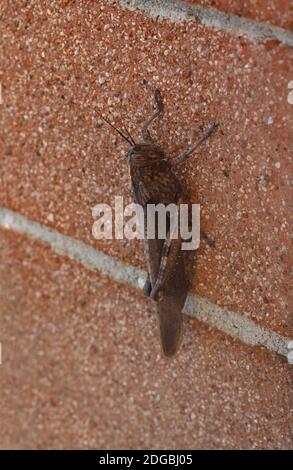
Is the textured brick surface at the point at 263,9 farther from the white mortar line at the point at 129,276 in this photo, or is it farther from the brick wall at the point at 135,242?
the white mortar line at the point at 129,276

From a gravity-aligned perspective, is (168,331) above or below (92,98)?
below

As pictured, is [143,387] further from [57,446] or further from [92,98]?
[92,98]

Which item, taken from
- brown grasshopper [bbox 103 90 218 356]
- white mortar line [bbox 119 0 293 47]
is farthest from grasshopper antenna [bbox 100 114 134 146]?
white mortar line [bbox 119 0 293 47]

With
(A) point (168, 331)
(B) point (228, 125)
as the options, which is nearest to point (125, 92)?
(B) point (228, 125)

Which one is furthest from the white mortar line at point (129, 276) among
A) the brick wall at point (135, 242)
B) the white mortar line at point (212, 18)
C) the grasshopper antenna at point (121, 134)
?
the white mortar line at point (212, 18)

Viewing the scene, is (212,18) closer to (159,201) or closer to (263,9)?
(263,9)

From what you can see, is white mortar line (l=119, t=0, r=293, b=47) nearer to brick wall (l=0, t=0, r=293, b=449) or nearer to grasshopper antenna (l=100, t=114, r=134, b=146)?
brick wall (l=0, t=0, r=293, b=449)

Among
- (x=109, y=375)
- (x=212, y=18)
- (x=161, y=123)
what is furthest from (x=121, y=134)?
(x=109, y=375)

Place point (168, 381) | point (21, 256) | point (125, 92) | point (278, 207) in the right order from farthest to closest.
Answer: point (21, 256)
point (168, 381)
point (125, 92)
point (278, 207)
